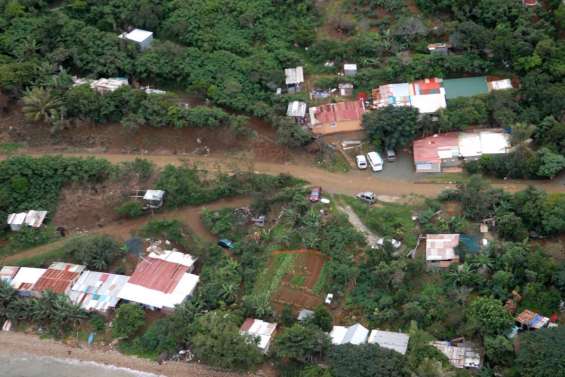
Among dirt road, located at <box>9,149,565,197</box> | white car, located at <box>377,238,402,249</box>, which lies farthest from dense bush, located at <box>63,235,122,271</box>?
white car, located at <box>377,238,402,249</box>

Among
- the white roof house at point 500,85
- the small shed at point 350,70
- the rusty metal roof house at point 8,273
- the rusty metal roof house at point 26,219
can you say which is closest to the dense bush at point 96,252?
the rusty metal roof house at point 26,219

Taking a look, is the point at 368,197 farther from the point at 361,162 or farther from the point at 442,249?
the point at 442,249

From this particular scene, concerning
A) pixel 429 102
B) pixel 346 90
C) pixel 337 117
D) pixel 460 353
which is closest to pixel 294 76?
pixel 346 90

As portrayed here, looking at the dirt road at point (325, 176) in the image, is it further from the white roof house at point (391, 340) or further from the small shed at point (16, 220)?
the white roof house at point (391, 340)

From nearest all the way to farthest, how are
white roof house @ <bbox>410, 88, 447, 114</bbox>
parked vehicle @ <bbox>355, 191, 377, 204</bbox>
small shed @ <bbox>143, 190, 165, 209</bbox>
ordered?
parked vehicle @ <bbox>355, 191, 377, 204</bbox>, small shed @ <bbox>143, 190, 165, 209</bbox>, white roof house @ <bbox>410, 88, 447, 114</bbox>

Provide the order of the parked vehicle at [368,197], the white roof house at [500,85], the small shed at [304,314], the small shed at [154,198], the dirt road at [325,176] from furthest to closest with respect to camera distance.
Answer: the white roof house at [500,85] → the small shed at [154,198] → the dirt road at [325,176] → the parked vehicle at [368,197] → the small shed at [304,314]

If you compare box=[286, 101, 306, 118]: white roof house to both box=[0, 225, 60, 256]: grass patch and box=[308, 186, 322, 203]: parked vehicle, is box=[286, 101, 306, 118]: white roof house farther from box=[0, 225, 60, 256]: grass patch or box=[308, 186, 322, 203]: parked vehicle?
box=[0, 225, 60, 256]: grass patch

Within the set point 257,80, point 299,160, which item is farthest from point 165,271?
point 257,80
